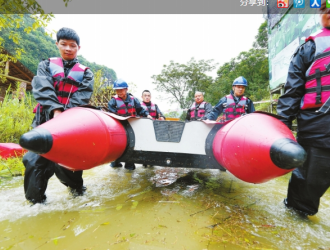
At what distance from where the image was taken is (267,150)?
109 cm

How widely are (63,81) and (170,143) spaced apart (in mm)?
1262

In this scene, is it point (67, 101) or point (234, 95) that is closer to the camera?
point (67, 101)

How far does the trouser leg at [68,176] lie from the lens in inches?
74.0

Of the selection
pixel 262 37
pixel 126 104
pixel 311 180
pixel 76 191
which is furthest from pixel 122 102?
pixel 262 37

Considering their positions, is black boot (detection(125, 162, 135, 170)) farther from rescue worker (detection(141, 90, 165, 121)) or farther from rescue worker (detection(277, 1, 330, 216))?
rescue worker (detection(277, 1, 330, 216))

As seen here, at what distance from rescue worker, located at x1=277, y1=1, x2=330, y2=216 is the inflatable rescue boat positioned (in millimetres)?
408

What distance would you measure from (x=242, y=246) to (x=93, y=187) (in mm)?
1887

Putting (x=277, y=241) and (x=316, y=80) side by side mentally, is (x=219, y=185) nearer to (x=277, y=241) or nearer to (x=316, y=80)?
(x=277, y=241)

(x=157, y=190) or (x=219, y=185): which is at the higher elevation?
(x=157, y=190)

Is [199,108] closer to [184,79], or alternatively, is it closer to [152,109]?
[152,109]

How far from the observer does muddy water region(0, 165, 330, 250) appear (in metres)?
1.20

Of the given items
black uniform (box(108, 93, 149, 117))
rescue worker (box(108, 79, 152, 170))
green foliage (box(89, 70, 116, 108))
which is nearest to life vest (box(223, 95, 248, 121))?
black uniform (box(108, 93, 149, 117))

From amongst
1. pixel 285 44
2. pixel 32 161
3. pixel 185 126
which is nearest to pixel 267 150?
pixel 185 126

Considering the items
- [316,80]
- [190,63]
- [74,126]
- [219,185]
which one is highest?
[190,63]
